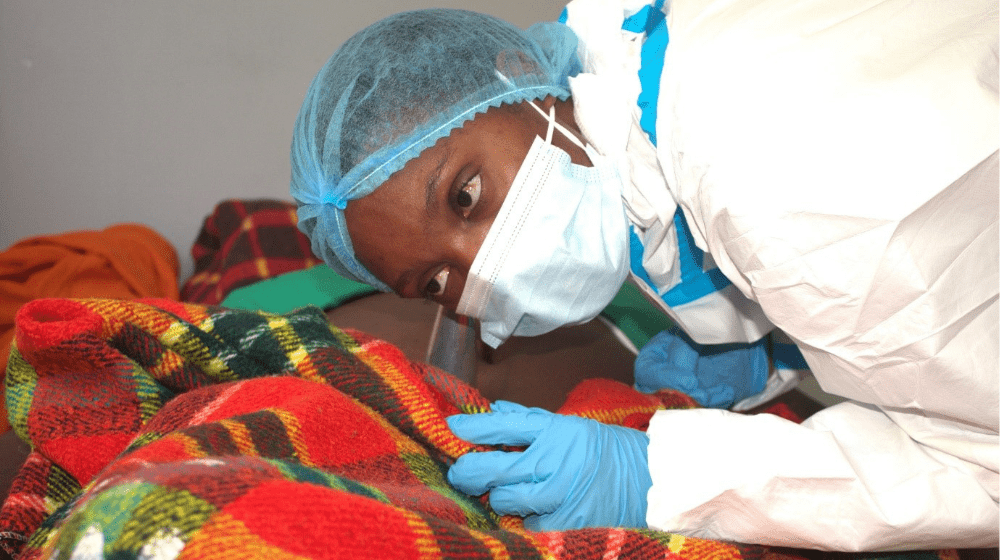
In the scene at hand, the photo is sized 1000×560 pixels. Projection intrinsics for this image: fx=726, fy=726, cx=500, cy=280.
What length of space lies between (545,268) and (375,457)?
0.36m

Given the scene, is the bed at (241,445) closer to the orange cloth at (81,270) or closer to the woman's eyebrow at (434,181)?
the woman's eyebrow at (434,181)

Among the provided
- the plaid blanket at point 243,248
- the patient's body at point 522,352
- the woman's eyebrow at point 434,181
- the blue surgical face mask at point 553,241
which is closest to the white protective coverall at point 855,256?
the blue surgical face mask at point 553,241

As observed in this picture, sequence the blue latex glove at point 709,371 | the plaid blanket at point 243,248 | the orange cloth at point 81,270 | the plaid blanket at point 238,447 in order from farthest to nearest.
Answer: the plaid blanket at point 243,248, the orange cloth at point 81,270, the blue latex glove at point 709,371, the plaid blanket at point 238,447

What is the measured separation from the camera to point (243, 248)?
5.02 ft

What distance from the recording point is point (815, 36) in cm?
71

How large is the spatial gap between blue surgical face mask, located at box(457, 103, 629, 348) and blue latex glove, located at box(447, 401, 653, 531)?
0.21m

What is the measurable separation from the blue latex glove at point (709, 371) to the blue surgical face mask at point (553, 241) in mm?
212

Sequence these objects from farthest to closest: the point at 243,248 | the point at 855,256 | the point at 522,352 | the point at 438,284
A: 1. the point at 243,248
2. the point at 522,352
3. the point at 438,284
4. the point at 855,256

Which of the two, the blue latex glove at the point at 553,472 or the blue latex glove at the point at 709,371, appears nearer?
the blue latex glove at the point at 553,472

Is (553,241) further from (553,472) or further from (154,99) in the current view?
(154,99)

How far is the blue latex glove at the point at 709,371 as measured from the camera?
3.53ft

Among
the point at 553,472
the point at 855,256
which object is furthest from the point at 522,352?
the point at 855,256

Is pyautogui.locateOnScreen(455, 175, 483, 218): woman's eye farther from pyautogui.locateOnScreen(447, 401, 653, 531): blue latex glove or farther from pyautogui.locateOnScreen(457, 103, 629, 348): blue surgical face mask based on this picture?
pyautogui.locateOnScreen(447, 401, 653, 531): blue latex glove

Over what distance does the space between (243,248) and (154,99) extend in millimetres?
401
